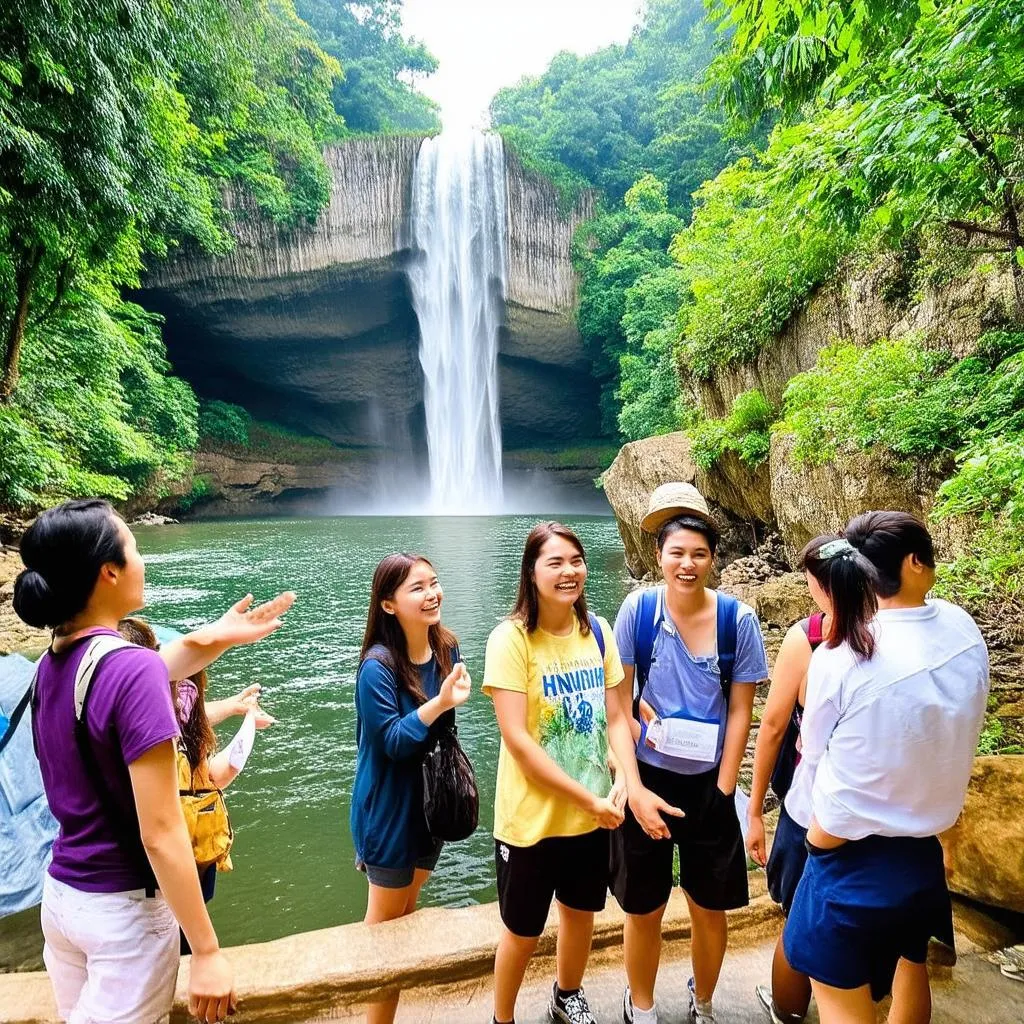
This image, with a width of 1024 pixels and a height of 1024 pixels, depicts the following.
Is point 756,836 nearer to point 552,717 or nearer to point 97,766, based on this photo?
point 552,717

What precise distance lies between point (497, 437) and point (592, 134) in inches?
587

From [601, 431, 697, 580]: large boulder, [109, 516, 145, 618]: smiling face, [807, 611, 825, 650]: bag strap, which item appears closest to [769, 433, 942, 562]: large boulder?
[807, 611, 825, 650]: bag strap

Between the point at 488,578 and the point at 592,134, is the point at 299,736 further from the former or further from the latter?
the point at 592,134

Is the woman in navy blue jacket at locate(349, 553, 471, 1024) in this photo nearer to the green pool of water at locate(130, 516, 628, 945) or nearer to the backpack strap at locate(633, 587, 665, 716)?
the backpack strap at locate(633, 587, 665, 716)

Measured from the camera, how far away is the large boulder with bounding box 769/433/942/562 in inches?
183

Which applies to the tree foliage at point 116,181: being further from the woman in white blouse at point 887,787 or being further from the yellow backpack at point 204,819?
the woman in white blouse at point 887,787

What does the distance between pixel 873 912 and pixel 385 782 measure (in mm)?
1267

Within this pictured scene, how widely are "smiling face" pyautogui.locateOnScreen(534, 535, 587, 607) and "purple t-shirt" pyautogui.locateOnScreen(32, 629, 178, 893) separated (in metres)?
0.97

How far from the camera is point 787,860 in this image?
178 centimetres

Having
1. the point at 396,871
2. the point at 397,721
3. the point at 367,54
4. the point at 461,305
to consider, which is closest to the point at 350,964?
the point at 396,871

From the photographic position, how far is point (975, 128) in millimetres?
2676

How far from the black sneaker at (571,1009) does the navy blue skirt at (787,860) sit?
643 millimetres

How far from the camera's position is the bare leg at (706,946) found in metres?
1.82

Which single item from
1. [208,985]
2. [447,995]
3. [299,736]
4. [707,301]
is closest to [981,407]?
[447,995]
